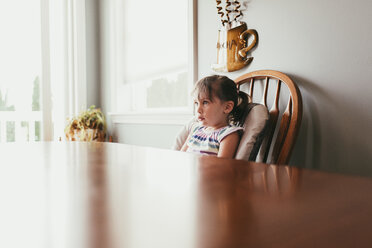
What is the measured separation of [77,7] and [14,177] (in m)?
3.19

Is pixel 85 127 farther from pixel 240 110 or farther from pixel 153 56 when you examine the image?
pixel 240 110

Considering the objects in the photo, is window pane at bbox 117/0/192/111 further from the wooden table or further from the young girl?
the wooden table

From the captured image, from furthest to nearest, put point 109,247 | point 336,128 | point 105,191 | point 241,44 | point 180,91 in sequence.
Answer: point 180,91, point 241,44, point 336,128, point 105,191, point 109,247

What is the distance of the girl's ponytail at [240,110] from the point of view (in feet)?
4.64

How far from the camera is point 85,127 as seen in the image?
2850 mm

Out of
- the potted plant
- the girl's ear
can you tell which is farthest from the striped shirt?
the potted plant

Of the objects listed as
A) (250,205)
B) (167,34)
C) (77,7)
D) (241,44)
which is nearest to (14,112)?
(77,7)

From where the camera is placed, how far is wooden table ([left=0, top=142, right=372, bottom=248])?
20 centimetres

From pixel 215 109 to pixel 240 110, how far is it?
134mm

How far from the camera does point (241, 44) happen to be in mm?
1637

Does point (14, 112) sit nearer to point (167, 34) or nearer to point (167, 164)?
point (167, 34)

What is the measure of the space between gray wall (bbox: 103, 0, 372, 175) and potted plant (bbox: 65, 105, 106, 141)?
1.96 meters

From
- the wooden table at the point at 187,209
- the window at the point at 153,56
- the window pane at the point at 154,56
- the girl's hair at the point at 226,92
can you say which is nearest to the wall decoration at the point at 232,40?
the girl's hair at the point at 226,92

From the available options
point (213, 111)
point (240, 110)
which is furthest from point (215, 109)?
point (240, 110)
